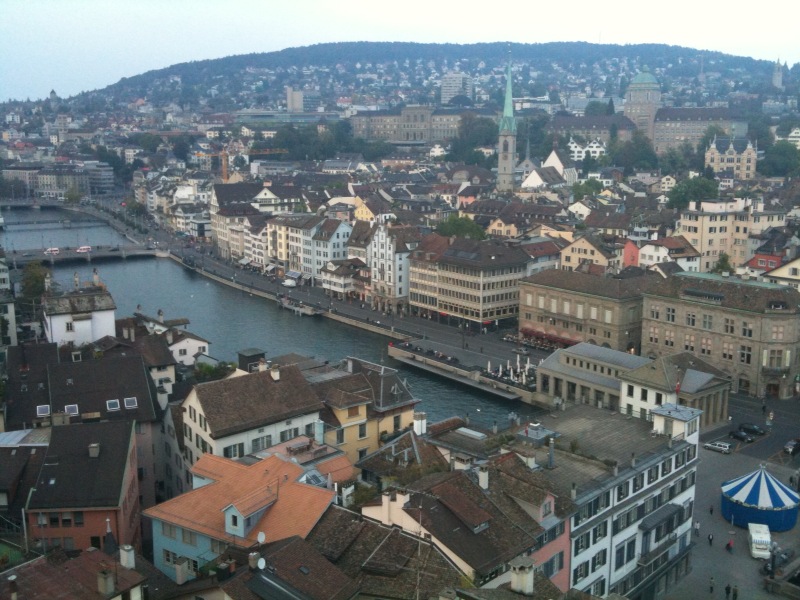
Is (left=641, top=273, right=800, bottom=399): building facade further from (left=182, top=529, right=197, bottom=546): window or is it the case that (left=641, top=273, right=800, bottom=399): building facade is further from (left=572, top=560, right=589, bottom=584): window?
(left=182, top=529, right=197, bottom=546): window

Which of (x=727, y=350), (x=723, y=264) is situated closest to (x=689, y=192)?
(x=723, y=264)

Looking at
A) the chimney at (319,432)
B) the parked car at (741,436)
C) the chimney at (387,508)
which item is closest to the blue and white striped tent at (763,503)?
the parked car at (741,436)

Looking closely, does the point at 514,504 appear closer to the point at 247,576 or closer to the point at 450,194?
the point at 247,576

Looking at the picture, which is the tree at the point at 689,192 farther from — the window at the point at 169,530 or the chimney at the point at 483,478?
the window at the point at 169,530

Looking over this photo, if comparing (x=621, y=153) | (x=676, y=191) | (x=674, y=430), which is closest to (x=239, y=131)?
(x=621, y=153)

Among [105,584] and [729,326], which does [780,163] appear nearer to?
[729,326]

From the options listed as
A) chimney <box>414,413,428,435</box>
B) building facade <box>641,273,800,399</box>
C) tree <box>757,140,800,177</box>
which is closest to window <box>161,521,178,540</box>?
chimney <box>414,413,428,435</box>
